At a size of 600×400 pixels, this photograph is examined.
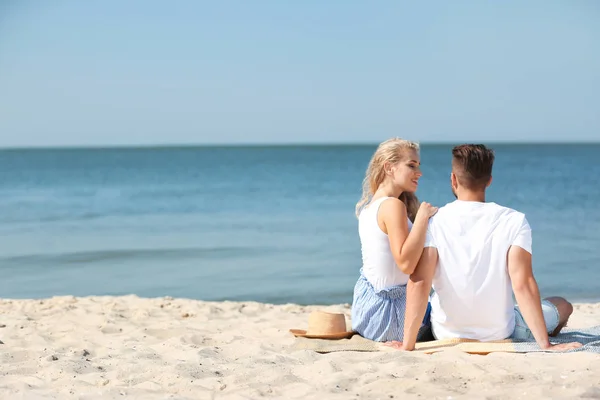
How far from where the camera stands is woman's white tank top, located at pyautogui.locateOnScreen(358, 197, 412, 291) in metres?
4.87

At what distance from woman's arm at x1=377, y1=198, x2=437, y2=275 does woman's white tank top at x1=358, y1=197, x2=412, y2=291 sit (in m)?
0.07

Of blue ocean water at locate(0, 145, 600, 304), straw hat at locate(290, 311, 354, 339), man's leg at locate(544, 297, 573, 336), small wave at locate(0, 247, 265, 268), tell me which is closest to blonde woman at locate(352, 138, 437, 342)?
straw hat at locate(290, 311, 354, 339)

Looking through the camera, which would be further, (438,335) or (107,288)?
(107,288)

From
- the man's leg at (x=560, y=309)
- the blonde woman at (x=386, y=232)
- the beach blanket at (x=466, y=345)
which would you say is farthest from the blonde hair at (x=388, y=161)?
the man's leg at (x=560, y=309)

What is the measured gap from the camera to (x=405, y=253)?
450 centimetres

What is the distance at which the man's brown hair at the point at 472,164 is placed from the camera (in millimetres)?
4328

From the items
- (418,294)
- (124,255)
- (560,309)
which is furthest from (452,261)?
(124,255)

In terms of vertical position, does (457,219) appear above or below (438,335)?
above

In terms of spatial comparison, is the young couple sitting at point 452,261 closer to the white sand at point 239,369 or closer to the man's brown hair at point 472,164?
the man's brown hair at point 472,164

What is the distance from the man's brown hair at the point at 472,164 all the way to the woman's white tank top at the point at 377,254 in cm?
56

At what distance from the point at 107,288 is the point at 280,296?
2.30 metres

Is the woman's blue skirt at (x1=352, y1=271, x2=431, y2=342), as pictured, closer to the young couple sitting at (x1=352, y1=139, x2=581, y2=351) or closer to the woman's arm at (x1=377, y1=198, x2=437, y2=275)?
the young couple sitting at (x1=352, y1=139, x2=581, y2=351)

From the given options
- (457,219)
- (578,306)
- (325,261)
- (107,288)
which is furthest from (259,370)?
(325,261)

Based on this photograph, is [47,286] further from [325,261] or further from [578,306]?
[578,306]
